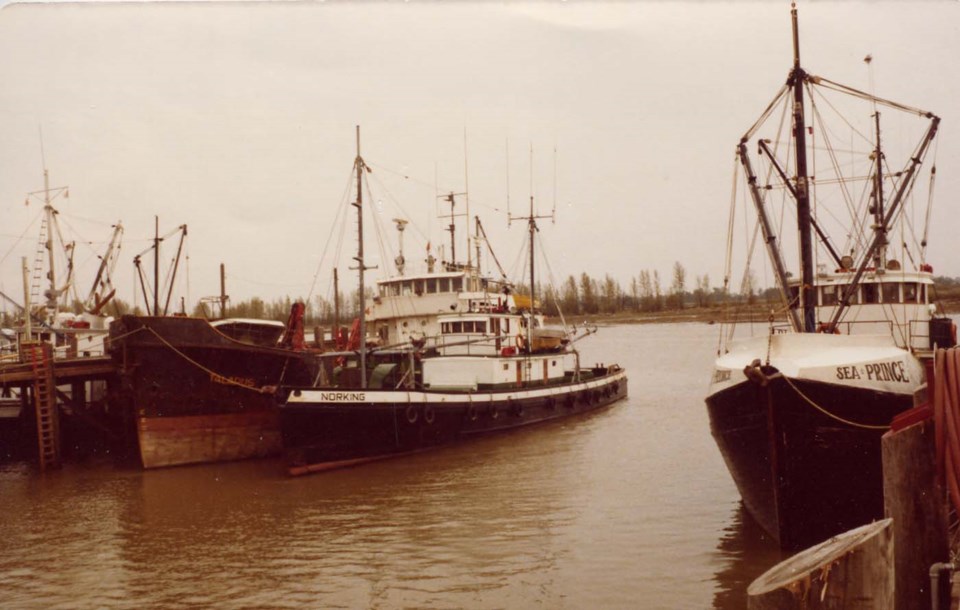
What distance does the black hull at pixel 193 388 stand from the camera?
20.1 m

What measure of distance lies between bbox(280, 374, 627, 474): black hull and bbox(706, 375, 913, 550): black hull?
10.9 m

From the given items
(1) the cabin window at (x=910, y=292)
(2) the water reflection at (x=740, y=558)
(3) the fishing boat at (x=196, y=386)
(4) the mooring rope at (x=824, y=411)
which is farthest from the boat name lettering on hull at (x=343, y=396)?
(1) the cabin window at (x=910, y=292)

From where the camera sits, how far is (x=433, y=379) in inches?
948

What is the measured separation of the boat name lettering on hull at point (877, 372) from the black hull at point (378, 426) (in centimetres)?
1181

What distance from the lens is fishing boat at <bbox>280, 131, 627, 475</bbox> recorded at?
18953 millimetres

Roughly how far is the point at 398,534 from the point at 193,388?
32.4 feet

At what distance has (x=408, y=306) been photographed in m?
28.1

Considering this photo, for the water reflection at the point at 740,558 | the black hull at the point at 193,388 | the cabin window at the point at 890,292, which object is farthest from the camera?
the black hull at the point at 193,388

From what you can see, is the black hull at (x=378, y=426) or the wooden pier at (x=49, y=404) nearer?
the black hull at (x=378, y=426)

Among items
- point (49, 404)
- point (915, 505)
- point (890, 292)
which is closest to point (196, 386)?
point (49, 404)

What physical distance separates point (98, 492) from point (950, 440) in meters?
17.6

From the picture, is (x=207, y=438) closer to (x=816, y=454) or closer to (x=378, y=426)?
(x=378, y=426)

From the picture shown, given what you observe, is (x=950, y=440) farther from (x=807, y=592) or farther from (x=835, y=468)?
(x=835, y=468)

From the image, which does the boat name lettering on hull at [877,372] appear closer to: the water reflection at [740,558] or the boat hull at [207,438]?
the water reflection at [740,558]
